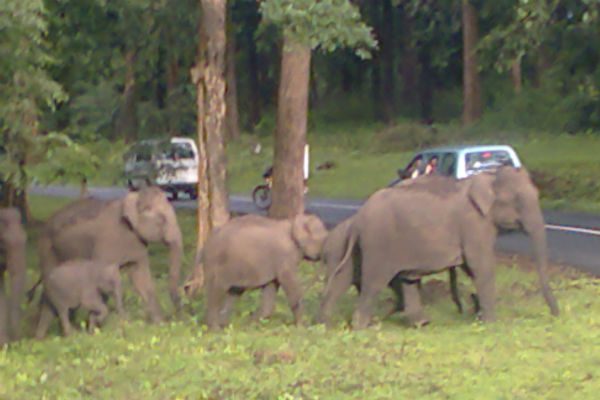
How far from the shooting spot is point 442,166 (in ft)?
73.1

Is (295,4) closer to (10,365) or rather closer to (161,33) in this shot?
(10,365)

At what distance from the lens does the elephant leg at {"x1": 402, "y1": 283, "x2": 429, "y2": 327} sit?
11672 mm

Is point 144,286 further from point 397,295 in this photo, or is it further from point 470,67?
point 470,67

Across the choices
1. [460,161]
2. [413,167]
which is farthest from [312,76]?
[460,161]

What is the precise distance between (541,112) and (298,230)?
3561cm

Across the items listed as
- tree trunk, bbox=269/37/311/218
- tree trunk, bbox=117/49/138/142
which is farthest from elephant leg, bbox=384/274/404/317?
tree trunk, bbox=117/49/138/142

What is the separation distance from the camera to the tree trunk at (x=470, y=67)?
42.2m

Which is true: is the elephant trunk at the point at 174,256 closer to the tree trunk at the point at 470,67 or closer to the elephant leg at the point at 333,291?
the elephant leg at the point at 333,291

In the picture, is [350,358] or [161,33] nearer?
[350,358]

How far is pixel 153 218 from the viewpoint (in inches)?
485

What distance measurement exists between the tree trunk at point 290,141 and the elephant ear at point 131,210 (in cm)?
642

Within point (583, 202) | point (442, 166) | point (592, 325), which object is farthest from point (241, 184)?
point (592, 325)

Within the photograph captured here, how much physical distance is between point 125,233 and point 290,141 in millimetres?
6614

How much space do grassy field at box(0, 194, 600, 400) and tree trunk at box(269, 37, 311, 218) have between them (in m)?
5.92
